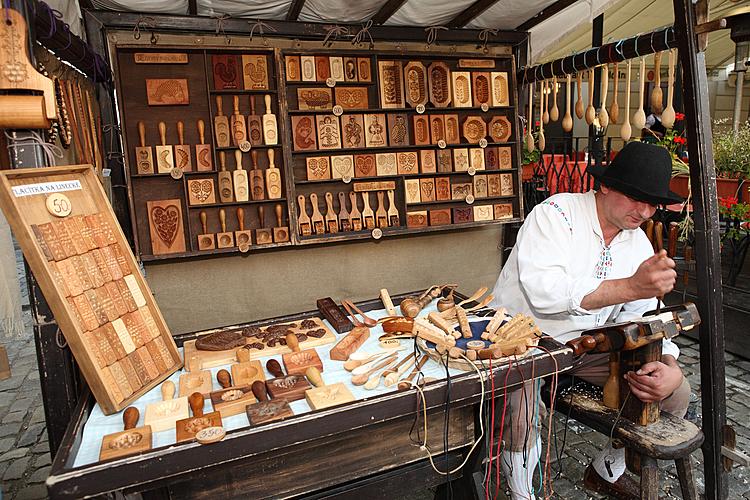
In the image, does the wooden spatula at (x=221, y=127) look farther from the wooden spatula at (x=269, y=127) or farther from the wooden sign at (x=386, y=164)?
the wooden sign at (x=386, y=164)

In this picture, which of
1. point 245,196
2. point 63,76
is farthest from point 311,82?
point 63,76

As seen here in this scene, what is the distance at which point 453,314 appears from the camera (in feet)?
7.29

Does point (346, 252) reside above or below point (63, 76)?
below

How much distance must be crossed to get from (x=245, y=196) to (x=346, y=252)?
105cm

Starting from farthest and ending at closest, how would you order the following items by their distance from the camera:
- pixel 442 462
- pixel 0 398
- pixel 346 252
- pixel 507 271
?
1. pixel 346 252
2. pixel 0 398
3. pixel 507 271
4. pixel 442 462

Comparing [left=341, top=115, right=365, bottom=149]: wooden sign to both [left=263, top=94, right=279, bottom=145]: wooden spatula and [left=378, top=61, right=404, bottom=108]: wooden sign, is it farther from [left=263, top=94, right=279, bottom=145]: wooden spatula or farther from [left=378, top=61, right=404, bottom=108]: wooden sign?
[left=263, top=94, right=279, bottom=145]: wooden spatula

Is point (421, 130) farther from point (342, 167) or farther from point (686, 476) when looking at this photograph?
point (686, 476)

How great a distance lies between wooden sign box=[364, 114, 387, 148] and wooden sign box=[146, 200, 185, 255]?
5.27 ft

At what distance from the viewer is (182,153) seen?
150 inches

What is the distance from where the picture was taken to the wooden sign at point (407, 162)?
14.3ft

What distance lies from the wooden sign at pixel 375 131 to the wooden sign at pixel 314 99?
347mm

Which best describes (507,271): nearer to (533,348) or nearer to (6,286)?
(533,348)

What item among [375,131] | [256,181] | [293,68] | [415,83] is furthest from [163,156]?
[415,83]

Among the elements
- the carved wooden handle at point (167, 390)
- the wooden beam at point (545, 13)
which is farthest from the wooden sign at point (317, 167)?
the carved wooden handle at point (167, 390)
